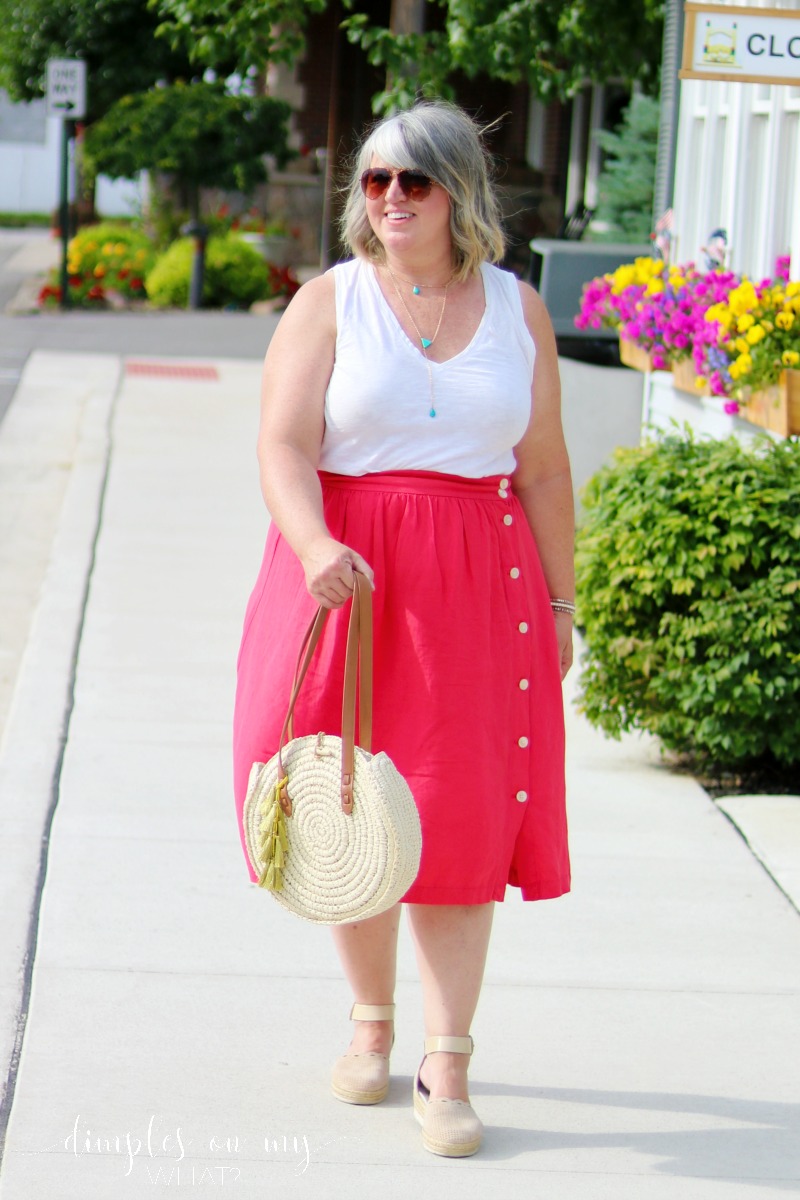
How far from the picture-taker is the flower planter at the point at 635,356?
24.0 ft

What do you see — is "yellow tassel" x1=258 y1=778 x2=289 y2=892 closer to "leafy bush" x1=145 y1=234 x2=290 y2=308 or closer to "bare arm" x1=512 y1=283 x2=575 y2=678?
"bare arm" x1=512 y1=283 x2=575 y2=678

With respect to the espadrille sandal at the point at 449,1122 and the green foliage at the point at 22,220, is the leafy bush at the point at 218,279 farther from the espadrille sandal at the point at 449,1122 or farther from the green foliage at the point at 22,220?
the espadrille sandal at the point at 449,1122

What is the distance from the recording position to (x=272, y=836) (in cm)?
281

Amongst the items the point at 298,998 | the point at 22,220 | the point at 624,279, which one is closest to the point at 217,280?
the point at 624,279

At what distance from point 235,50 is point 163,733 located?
17.9ft

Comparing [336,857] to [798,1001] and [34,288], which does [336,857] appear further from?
[34,288]

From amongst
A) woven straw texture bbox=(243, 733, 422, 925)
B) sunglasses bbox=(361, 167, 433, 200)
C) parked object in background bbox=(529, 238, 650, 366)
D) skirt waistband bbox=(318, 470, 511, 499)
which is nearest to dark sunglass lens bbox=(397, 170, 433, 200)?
sunglasses bbox=(361, 167, 433, 200)

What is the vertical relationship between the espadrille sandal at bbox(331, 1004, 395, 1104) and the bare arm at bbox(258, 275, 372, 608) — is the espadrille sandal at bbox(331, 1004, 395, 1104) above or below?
below

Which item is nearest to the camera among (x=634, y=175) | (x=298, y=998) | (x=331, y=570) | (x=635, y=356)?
(x=331, y=570)

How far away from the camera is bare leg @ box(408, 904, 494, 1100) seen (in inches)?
118

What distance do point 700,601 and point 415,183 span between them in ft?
7.60

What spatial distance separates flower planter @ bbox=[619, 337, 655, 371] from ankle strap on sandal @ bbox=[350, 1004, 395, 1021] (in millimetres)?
4485

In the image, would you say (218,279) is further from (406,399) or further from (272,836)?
(272,836)

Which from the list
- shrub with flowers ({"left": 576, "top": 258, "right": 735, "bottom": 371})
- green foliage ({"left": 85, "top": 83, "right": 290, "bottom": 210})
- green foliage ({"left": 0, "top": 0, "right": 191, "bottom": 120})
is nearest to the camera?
shrub with flowers ({"left": 576, "top": 258, "right": 735, "bottom": 371})
